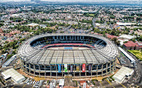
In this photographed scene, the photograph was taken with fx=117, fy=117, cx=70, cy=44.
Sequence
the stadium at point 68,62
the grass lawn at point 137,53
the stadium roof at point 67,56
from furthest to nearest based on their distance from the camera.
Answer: the grass lawn at point 137,53, the stadium roof at point 67,56, the stadium at point 68,62

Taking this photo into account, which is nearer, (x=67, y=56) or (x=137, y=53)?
(x=67, y=56)

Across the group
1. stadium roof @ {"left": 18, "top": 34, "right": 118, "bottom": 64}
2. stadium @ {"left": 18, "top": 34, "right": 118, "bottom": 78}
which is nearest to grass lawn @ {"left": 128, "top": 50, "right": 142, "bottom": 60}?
stadium @ {"left": 18, "top": 34, "right": 118, "bottom": 78}

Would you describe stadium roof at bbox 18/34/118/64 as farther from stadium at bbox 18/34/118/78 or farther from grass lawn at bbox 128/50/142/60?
grass lawn at bbox 128/50/142/60

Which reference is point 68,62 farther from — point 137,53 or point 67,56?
point 137,53

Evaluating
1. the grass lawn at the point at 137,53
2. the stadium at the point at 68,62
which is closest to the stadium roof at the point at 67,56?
the stadium at the point at 68,62

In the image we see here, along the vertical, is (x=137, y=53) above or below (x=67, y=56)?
below

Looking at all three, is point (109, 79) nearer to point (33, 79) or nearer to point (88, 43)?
point (33, 79)

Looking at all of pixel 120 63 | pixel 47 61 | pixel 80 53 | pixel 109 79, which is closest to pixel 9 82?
pixel 47 61

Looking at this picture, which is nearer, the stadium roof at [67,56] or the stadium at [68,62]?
the stadium at [68,62]

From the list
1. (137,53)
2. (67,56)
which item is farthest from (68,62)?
(137,53)

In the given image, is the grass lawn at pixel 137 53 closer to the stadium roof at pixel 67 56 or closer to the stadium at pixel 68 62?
the stadium at pixel 68 62

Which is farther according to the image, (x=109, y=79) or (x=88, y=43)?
(x=88, y=43)
